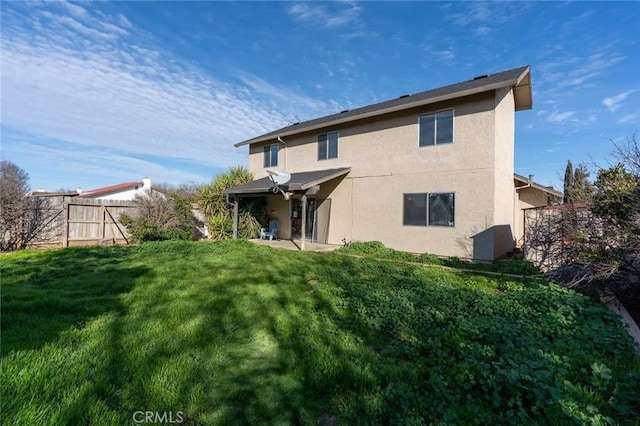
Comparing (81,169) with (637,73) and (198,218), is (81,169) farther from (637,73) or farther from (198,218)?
(637,73)

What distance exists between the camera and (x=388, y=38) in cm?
1291

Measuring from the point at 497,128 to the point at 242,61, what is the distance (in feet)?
39.0

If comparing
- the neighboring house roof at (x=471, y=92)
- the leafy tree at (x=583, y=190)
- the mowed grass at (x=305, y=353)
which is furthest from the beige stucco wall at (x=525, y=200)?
the mowed grass at (x=305, y=353)

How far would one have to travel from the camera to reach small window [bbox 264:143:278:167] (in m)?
15.7

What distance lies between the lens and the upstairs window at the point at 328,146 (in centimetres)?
1305

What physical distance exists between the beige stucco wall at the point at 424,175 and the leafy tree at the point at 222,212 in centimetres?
401

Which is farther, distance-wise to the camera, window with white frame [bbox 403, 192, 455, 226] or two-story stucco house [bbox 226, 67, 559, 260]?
window with white frame [bbox 403, 192, 455, 226]

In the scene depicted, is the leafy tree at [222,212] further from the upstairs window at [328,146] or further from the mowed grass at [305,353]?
the mowed grass at [305,353]

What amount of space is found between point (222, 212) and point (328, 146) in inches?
→ 246

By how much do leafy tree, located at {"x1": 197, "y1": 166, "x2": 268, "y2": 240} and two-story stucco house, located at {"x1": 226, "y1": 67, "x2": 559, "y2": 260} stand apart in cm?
71

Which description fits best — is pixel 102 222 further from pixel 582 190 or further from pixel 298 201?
pixel 582 190

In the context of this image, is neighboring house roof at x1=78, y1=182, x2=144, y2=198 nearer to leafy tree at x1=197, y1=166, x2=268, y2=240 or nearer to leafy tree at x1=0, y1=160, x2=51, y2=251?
leafy tree at x1=0, y1=160, x2=51, y2=251

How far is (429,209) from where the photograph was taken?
10.1 m
